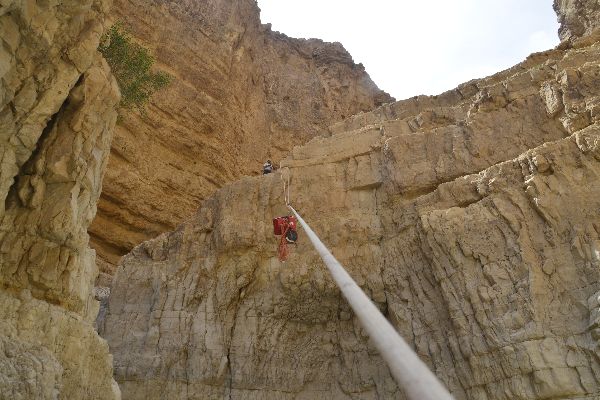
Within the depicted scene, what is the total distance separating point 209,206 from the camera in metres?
19.6

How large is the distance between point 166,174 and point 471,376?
21.6m

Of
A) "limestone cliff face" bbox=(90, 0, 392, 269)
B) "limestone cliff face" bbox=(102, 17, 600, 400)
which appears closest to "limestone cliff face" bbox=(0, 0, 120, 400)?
"limestone cliff face" bbox=(102, 17, 600, 400)

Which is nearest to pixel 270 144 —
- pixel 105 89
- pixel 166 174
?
pixel 166 174

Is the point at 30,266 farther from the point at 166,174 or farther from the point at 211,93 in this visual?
the point at 211,93

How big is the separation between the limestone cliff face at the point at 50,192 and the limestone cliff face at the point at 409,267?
6.18 m

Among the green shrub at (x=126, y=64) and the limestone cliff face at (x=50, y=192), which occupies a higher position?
the green shrub at (x=126, y=64)

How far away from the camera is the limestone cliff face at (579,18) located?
25.8 meters

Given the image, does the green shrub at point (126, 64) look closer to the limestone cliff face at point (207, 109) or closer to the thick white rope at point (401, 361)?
the thick white rope at point (401, 361)

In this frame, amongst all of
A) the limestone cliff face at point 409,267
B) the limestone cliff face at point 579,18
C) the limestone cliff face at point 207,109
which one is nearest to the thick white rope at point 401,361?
the limestone cliff face at point 409,267

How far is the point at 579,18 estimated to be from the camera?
27.0 m

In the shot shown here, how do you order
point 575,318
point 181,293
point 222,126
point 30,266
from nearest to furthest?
point 30,266 → point 575,318 → point 181,293 → point 222,126

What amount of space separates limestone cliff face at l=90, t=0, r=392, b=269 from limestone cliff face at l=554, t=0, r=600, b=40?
1790cm

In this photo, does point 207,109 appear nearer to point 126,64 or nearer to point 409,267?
point 126,64

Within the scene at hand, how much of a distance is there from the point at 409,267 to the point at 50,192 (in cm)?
1048
